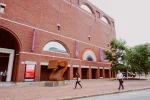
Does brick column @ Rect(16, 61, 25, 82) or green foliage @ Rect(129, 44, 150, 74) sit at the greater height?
green foliage @ Rect(129, 44, 150, 74)

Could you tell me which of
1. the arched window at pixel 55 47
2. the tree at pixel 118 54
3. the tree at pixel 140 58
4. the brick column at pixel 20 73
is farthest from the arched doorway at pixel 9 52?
the tree at pixel 140 58

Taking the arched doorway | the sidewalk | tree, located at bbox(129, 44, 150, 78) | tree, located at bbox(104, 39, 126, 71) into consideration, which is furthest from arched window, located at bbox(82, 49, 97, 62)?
the sidewalk

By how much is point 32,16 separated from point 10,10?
342 centimetres

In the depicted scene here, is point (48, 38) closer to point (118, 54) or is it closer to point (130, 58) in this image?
point (118, 54)

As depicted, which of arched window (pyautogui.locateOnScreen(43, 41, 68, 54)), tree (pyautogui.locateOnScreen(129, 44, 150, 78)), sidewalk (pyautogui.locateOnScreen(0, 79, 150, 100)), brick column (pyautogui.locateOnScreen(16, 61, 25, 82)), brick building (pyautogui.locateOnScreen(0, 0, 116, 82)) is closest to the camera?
sidewalk (pyautogui.locateOnScreen(0, 79, 150, 100))

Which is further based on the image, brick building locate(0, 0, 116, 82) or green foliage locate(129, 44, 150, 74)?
green foliage locate(129, 44, 150, 74)

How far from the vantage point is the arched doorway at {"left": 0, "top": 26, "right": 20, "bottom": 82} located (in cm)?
1942

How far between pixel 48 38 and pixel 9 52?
21.6 feet

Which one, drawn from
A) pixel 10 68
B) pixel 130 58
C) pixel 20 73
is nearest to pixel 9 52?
pixel 10 68

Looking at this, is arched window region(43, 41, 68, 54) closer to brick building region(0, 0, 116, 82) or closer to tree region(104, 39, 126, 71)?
brick building region(0, 0, 116, 82)

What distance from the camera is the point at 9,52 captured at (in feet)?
66.1

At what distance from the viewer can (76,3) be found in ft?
101

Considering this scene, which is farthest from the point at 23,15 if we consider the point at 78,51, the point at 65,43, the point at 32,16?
the point at 78,51

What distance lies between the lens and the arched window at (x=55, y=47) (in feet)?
75.4
